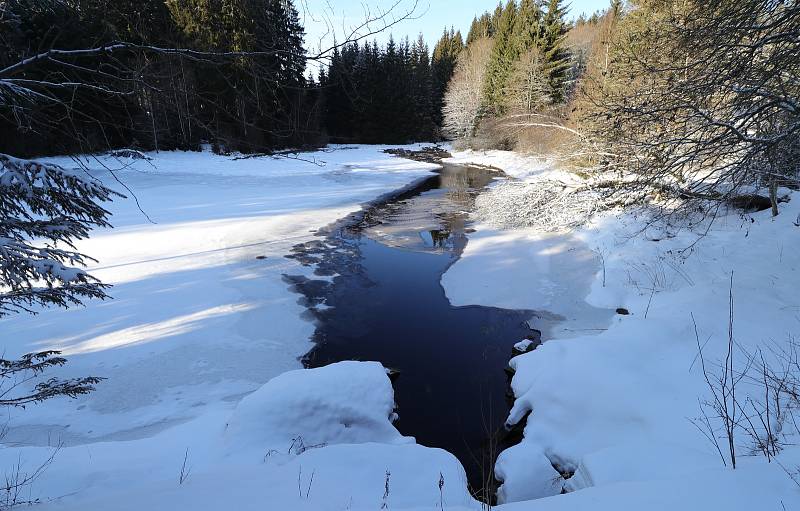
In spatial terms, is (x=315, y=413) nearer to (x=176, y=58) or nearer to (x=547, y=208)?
(x=176, y=58)

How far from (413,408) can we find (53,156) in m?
26.2

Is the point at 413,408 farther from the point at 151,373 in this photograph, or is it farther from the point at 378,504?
the point at 151,373

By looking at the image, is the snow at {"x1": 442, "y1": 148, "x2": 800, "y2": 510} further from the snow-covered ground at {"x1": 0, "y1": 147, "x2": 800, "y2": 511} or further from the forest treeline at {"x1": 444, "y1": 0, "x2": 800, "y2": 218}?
the forest treeline at {"x1": 444, "y1": 0, "x2": 800, "y2": 218}

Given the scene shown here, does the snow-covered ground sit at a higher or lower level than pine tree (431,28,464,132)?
lower

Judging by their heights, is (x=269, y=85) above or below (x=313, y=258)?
above

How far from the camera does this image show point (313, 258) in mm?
11617

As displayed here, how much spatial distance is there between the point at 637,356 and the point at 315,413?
179 inches

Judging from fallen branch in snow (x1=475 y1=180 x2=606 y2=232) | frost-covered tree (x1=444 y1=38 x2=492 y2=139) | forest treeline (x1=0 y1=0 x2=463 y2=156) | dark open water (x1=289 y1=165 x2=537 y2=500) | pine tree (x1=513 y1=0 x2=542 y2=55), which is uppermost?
pine tree (x1=513 y1=0 x2=542 y2=55)

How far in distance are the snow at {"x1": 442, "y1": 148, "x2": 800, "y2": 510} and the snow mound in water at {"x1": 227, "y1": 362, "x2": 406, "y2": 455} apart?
1.72 m

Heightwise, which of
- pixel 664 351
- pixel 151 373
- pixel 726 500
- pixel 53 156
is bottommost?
pixel 151 373

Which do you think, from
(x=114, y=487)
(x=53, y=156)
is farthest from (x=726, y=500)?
(x=53, y=156)

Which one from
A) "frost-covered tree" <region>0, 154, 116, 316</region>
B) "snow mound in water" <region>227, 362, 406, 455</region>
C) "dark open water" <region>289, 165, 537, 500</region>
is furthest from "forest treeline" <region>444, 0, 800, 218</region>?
"frost-covered tree" <region>0, 154, 116, 316</region>

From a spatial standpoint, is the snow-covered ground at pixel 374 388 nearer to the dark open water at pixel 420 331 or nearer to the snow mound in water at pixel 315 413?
the snow mound in water at pixel 315 413

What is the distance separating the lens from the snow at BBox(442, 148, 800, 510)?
272 centimetres
